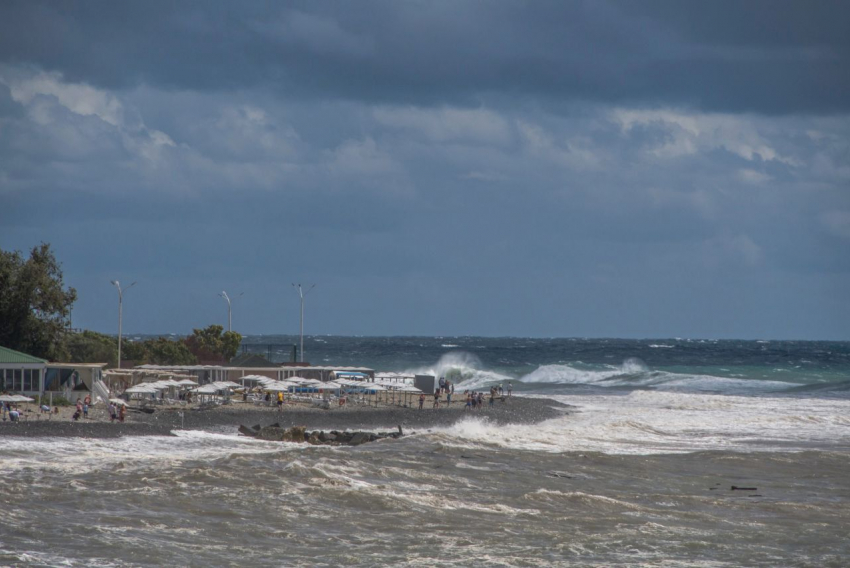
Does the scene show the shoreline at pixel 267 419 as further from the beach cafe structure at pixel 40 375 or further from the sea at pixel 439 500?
the beach cafe structure at pixel 40 375

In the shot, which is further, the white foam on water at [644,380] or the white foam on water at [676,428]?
the white foam on water at [644,380]

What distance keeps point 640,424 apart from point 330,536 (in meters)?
33.9

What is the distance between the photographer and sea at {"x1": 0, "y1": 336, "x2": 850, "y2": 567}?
23.8m

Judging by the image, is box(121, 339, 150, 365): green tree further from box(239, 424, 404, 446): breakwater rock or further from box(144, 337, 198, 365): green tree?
box(239, 424, 404, 446): breakwater rock

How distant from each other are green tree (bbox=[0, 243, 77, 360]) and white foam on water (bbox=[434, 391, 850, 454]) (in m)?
28.1

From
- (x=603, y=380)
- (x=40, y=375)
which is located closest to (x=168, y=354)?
(x=40, y=375)

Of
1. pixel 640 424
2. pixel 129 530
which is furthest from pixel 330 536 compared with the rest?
pixel 640 424

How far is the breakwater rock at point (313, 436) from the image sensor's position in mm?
44812

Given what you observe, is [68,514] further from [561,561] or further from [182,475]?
[561,561]

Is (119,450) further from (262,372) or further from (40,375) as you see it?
(262,372)

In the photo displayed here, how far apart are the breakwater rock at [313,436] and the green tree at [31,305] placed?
2417 cm

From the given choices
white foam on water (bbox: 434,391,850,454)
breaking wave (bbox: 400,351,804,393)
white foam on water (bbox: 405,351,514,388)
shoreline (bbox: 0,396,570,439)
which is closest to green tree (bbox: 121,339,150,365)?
white foam on water (bbox: 405,351,514,388)

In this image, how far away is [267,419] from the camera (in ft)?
172

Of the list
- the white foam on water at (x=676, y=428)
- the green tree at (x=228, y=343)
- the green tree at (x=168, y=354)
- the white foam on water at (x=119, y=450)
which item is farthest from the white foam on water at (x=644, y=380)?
the white foam on water at (x=119, y=450)
